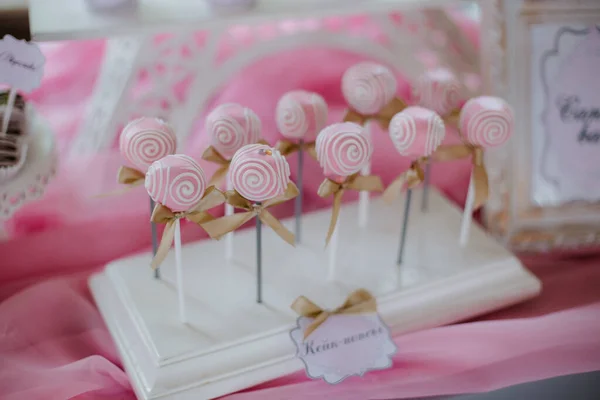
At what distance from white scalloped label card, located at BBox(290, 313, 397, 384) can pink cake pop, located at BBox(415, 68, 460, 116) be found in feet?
1.21

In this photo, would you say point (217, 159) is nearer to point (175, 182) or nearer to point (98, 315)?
point (175, 182)

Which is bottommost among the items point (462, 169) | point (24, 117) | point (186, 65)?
point (462, 169)

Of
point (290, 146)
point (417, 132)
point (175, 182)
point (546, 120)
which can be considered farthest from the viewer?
point (546, 120)

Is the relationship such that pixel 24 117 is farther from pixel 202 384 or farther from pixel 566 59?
pixel 566 59

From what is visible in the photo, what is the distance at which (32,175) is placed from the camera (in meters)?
1.03

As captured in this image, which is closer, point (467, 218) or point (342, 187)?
point (342, 187)

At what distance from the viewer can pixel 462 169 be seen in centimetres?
144

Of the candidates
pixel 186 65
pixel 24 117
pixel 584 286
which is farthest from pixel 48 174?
pixel 584 286

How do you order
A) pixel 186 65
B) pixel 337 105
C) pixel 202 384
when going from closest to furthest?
1. pixel 202 384
2. pixel 186 65
3. pixel 337 105

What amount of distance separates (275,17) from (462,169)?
0.60 meters

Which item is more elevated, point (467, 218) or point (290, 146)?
point (290, 146)

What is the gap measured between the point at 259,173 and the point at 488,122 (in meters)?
0.39

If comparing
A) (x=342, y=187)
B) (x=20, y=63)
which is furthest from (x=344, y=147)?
(x=20, y=63)

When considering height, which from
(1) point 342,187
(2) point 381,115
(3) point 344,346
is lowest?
(3) point 344,346
